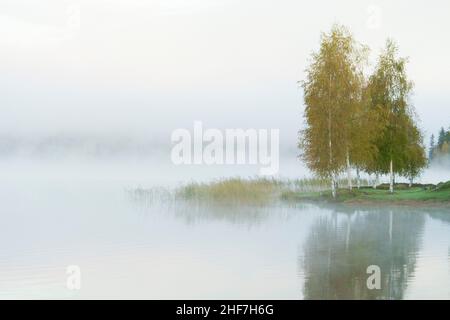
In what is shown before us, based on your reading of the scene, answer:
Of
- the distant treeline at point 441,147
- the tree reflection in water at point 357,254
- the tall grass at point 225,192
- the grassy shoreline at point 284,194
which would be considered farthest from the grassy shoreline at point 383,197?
the distant treeline at point 441,147

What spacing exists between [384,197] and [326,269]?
80.5 ft

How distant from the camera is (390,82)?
43.5 m

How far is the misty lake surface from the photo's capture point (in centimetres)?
1338

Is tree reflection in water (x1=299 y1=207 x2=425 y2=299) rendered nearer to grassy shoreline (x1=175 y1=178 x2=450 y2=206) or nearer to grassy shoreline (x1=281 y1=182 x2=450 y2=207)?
grassy shoreline (x1=281 y1=182 x2=450 y2=207)

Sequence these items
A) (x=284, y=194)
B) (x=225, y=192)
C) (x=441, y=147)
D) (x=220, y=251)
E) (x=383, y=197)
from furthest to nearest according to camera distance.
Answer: (x=441, y=147) < (x=284, y=194) < (x=383, y=197) < (x=225, y=192) < (x=220, y=251)

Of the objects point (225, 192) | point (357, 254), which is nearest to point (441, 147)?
point (225, 192)

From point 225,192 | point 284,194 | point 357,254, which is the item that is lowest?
point 357,254

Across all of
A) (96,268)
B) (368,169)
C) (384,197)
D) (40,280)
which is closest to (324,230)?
(96,268)

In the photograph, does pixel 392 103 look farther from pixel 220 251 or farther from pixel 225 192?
pixel 220 251

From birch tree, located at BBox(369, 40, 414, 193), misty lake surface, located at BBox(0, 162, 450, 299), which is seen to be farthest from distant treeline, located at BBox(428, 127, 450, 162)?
misty lake surface, located at BBox(0, 162, 450, 299)

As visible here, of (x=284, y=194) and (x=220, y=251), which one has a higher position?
(x=284, y=194)

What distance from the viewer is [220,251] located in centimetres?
1852
